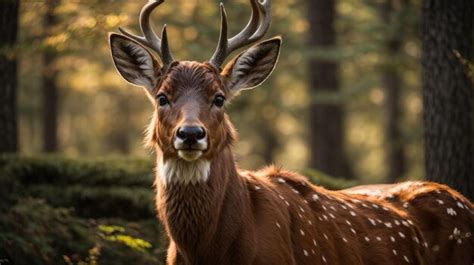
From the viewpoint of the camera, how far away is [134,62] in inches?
300

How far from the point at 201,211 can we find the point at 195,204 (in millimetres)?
84

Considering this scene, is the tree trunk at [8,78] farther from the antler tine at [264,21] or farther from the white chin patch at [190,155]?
the white chin patch at [190,155]

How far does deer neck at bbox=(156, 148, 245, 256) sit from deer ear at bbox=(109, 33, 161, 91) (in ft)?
3.69

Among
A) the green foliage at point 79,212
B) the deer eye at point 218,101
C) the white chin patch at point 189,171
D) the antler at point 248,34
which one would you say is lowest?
the green foliage at point 79,212

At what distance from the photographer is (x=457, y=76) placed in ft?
32.3

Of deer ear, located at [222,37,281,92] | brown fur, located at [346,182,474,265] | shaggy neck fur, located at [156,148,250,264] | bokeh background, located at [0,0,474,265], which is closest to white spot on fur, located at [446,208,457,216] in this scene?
brown fur, located at [346,182,474,265]

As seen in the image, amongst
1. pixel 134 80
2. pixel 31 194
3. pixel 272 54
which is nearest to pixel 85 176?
pixel 31 194

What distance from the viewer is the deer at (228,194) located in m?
6.58

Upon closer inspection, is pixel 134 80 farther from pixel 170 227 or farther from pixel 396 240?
pixel 396 240

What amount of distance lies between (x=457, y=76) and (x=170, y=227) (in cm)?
491

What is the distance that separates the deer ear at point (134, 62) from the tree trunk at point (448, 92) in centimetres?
412

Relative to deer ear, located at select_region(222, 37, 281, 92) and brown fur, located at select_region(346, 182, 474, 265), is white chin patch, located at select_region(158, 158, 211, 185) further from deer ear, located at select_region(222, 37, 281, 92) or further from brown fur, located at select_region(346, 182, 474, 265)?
brown fur, located at select_region(346, 182, 474, 265)

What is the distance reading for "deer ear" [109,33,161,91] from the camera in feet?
24.5

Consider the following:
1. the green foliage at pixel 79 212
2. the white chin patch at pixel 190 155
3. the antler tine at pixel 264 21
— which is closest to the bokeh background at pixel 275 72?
the green foliage at pixel 79 212
